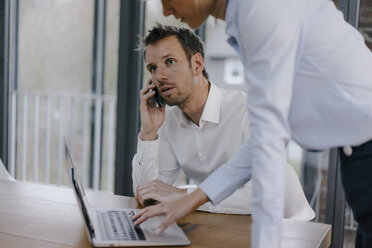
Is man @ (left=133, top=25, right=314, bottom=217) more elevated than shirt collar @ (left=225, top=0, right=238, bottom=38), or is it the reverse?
shirt collar @ (left=225, top=0, right=238, bottom=38)

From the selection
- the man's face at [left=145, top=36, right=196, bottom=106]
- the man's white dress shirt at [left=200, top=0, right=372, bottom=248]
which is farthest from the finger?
the man's face at [left=145, top=36, right=196, bottom=106]

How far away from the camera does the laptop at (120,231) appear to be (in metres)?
1.04

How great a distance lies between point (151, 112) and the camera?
6.20 ft

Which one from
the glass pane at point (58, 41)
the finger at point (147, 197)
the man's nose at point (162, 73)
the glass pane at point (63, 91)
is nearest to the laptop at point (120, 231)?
the finger at point (147, 197)

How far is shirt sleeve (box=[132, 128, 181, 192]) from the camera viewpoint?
5.73ft

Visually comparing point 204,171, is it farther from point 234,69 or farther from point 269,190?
point 234,69

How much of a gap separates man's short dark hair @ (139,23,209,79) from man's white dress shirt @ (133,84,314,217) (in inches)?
7.4

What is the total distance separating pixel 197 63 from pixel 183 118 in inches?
10.2

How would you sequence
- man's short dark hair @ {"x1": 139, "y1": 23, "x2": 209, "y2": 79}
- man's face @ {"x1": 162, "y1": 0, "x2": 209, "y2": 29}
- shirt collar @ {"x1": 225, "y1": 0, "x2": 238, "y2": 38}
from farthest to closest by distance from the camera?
man's short dark hair @ {"x1": 139, "y1": 23, "x2": 209, "y2": 79} → man's face @ {"x1": 162, "y1": 0, "x2": 209, "y2": 29} → shirt collar @ {"x1": 225, "y1": 0, "x2": 238, "y2": 38}

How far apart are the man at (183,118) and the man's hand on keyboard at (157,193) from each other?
30 centimetres

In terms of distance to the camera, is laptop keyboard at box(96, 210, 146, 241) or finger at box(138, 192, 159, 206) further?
finger at box(138, 192, 159, 206)

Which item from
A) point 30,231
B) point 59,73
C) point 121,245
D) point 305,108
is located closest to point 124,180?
point 30,231

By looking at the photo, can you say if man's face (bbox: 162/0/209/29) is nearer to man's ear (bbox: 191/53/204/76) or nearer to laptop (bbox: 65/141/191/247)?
laptop (bbox: 65/141/191/247)

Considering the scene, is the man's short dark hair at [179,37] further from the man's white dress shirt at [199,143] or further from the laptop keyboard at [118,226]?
the laptop keyboard at [118,226]
